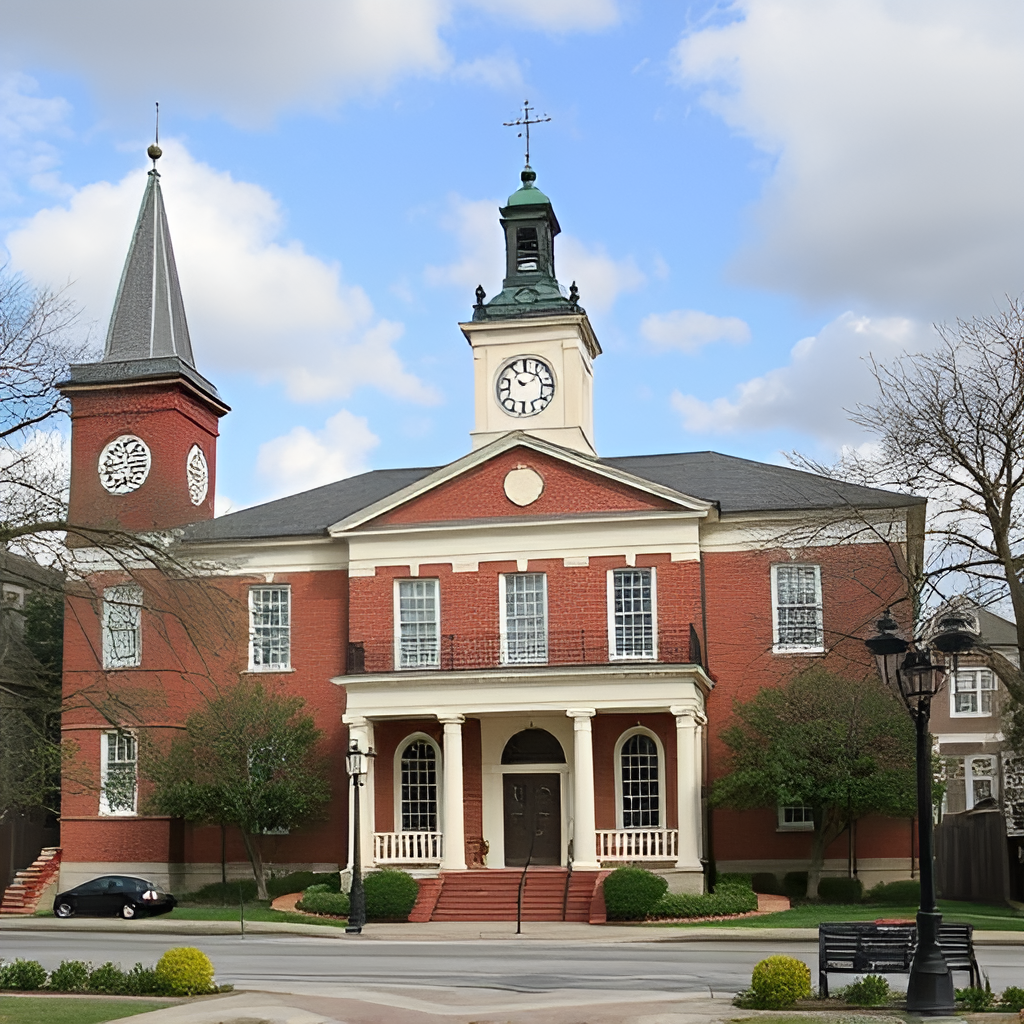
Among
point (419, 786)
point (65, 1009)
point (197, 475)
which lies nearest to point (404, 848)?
point (419, 786)

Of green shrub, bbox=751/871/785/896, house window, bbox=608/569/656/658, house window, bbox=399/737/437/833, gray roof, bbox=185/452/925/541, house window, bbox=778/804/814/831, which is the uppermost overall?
gray roof, bbox=185/452/925/541

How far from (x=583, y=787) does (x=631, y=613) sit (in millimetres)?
4812

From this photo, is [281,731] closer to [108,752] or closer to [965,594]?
[108,752]

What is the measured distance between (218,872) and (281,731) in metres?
4.86

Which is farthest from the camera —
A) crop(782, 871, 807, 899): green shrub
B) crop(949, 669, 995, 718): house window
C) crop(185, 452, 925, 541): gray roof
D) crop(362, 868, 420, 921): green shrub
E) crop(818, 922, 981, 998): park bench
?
crop(949, 669, 995, 718): house window

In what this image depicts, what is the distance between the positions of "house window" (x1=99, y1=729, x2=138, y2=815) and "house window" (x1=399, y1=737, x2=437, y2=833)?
23.7 ft

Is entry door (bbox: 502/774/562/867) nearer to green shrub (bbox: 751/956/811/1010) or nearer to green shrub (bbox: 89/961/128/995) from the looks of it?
green shrub (bbox: 89/961/128/995)

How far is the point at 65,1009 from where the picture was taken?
16.8m

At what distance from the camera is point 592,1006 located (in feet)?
56.7

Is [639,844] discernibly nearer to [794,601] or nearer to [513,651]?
[513,651]

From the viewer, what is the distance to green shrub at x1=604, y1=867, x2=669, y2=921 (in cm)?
3234

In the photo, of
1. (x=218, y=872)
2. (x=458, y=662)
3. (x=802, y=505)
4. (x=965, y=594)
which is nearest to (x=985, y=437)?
(x=965, y=594)

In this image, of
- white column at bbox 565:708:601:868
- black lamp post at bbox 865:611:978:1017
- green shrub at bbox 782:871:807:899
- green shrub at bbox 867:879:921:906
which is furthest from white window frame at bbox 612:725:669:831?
black lamp post at bbox 865:611:978:1017

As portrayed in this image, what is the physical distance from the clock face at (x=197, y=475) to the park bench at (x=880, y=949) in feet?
95.3
